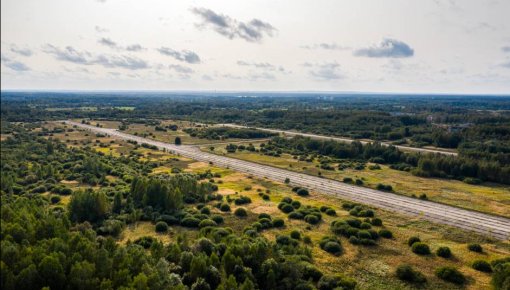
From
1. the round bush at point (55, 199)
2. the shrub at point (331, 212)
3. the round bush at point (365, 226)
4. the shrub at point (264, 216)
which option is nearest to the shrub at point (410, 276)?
the round bush at point (365, 226)

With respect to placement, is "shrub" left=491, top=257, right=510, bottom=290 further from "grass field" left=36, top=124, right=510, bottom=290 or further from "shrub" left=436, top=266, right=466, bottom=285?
"shrub" left=436, top=266, right=466, bottom=285

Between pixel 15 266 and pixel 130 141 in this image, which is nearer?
pixel 15 266

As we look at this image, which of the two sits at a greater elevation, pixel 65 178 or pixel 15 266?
pixel 15 266

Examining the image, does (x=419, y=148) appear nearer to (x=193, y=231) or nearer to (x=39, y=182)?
(x=193, y=231)

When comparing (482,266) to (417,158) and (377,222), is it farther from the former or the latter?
(417,158)

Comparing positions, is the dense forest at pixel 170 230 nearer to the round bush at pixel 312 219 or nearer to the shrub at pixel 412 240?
the shrub at pixel 412 240

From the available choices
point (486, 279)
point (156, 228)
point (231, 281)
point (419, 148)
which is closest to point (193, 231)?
point (156, 228)
